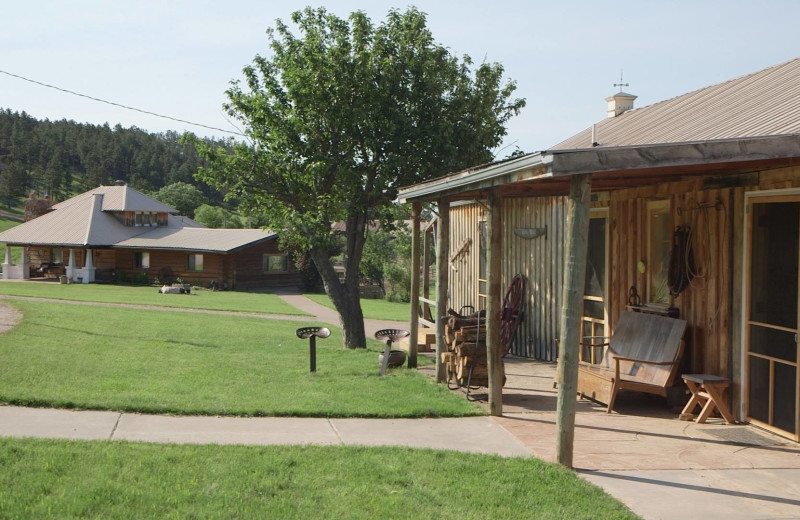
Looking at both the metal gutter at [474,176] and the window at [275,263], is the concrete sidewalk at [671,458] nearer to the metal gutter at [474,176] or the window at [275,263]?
the metal gutter at [474,176]

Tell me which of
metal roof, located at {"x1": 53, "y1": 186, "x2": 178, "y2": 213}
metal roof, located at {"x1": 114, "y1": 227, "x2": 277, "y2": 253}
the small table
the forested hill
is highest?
the forested hill

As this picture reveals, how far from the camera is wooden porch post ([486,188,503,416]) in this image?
27.9 ft

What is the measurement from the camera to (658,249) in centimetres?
980

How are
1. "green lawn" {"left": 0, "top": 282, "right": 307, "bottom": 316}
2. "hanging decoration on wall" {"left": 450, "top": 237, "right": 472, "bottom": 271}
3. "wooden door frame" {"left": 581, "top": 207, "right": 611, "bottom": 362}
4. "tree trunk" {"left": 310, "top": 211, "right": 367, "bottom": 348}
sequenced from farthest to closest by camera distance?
"green lawn" {"left": 0, "top": 282, "right": 307, "bottom": 316}
"hanging decoration on wall" {"left": 450, "top": 237, "right": 472, "bottom": 271}
"tree trunk" {"left": 310, "top": 211, "right": 367, "bottom": 348}
"wooden door frame" {"left": 581, "top": 207, "right": 611, "bottom": 362}

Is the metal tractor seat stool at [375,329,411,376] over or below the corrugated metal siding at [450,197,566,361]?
below

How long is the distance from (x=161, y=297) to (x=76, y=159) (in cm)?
7817

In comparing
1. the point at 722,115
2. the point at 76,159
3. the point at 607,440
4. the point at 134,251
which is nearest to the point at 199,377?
the point at 607,440

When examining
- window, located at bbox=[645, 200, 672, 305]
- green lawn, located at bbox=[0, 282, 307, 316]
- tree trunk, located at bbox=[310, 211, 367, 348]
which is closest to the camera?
window, located at bbox=[645, 200, 672, 305]

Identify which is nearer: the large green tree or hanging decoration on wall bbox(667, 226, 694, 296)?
hanging decoration on wall bbox(667, 226, 694, 296)

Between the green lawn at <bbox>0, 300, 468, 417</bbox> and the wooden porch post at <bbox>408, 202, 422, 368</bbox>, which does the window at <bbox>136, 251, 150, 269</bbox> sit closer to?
the green lawn at <bbox>0, 300, 468, 417</bbox>

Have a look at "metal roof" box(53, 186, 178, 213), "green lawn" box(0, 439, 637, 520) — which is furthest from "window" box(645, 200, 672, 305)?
"metal roof" box(53, 186, 178, 213)

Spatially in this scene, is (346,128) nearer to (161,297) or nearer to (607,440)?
(607,440)

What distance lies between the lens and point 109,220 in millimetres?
48750

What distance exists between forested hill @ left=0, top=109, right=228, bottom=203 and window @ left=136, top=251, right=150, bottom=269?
4363 centimetres
